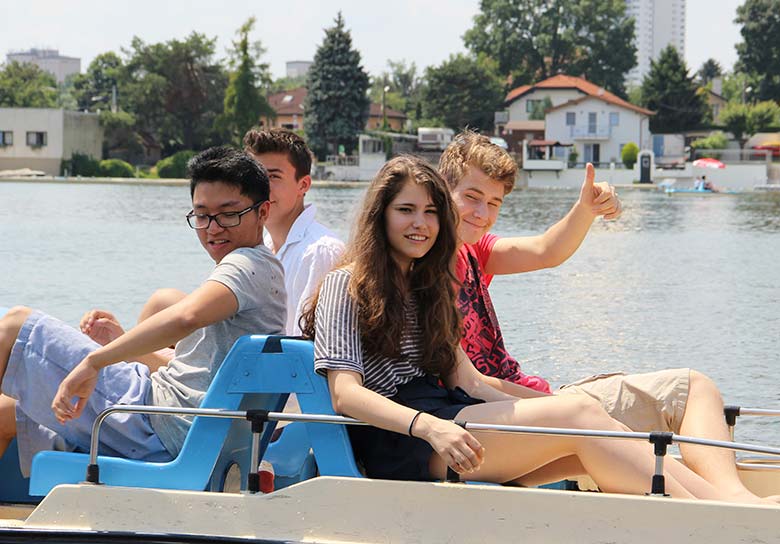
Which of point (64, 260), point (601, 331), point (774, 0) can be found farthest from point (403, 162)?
point (774, 0)

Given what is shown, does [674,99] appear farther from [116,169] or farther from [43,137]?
[43,137]

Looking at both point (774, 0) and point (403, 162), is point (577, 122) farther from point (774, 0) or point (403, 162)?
point (403, 162)

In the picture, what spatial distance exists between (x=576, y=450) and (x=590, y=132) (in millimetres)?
79394

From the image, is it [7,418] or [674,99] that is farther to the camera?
[674,99]

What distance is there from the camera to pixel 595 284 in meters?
20.1

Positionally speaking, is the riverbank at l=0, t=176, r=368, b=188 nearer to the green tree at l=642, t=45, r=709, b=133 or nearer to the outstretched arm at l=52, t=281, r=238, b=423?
the green tree at l=642, t=45, r=709, b=133

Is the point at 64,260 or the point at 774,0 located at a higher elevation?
the point at 774,0

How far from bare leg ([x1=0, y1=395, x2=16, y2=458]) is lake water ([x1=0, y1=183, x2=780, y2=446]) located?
1295 millimetres

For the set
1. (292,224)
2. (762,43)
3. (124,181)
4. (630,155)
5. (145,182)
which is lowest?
(292,224)

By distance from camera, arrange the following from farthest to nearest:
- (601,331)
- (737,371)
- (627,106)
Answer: (627,106) → (601,331) → (737,371)

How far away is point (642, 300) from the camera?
59.6 feet

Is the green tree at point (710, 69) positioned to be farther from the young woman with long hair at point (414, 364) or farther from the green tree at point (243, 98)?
the young woman with long hair at point (414, 364)

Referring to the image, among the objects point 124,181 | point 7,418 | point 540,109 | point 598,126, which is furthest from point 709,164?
point 7,418

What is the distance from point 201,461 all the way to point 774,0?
95936mm
